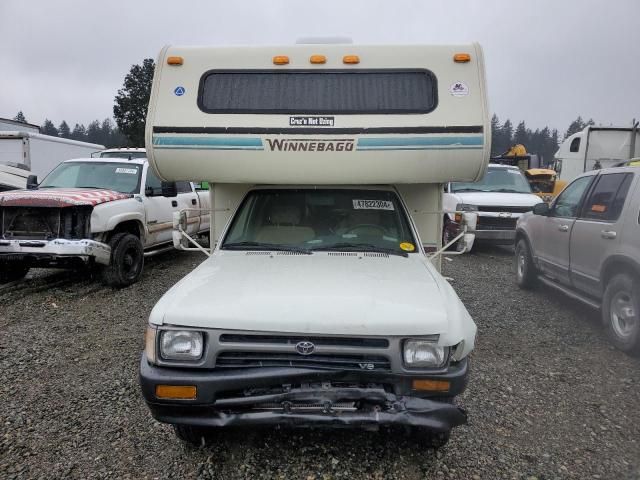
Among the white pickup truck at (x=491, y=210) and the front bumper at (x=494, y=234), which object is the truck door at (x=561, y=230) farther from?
the front bumper at (x=494, y=234)

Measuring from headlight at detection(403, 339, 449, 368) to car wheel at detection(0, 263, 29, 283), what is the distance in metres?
6.96

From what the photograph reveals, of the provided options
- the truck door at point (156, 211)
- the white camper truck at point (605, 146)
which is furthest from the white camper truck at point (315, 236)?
the white camper truck at point (605, 146)

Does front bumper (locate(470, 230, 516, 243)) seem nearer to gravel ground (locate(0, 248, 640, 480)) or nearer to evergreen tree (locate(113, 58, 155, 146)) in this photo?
gravel ground (locate(0, 248, 640, 480))

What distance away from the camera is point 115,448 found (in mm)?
3102

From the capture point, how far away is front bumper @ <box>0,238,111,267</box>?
21.4 ft

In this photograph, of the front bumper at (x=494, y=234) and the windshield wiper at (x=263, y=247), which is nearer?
the windshield wiper at (x=263, y=247)

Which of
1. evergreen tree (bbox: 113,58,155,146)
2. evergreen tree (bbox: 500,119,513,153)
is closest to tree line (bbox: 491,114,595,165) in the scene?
evergreen tree (bbox: 500,119,513,153)

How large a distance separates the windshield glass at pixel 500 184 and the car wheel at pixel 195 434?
930 centimetres

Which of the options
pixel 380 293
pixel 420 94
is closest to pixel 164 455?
pixel 380 293

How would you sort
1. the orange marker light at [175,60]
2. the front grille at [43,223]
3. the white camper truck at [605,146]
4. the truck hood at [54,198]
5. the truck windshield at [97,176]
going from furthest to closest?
the white camper truck at [605,146] < the truck windshield at [97,176] < the front grille at [43,223] < the truck hood at [54,198] < the orange marker light at [175,60]

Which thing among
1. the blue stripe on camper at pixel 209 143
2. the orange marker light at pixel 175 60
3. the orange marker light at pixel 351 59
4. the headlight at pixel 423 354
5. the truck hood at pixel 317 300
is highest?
the orange marker light at pixel 351 59

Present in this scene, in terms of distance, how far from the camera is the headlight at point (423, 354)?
8.53 ft

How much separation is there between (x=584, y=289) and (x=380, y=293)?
3876 mm

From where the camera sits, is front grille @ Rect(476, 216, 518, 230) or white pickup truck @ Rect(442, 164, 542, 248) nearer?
white pickup truck @ Rect(442, 164, 542, 248)
